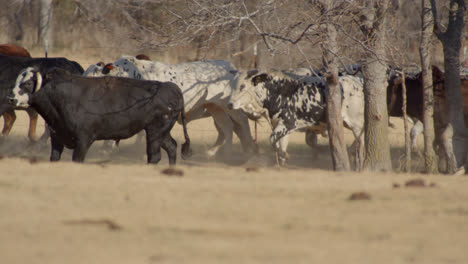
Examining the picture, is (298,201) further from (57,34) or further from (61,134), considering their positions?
(57,34)

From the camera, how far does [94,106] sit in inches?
385

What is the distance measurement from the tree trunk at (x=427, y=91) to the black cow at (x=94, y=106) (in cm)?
419

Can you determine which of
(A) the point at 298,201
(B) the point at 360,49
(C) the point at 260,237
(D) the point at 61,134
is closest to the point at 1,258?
(C) the point at 260,237

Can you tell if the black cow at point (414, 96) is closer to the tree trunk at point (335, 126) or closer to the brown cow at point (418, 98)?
the brown cow at point (418, 98)

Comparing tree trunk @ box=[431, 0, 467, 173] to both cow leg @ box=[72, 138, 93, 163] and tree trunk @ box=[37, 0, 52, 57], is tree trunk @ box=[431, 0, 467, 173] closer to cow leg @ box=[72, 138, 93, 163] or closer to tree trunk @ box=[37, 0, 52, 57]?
cow leg @ box=[72, 138, 93, 163]

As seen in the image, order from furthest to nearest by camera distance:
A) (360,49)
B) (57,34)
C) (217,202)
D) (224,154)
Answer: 1. (57,34)
2. (224,154)
3. (360,49)
4. (217,202)

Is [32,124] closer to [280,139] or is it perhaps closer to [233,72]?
[233,72]

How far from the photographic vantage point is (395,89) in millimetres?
13344

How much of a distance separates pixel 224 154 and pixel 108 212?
9217 millimetres

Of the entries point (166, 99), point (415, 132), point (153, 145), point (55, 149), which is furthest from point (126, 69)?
point (415, 132)

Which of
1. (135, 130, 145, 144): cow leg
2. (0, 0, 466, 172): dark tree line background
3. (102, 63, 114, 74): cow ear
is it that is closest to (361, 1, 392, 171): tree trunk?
(0, 0, 466, 172): dark tree line background

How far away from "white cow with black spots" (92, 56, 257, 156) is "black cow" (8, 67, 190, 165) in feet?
8.94

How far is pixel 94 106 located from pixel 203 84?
4218 mm

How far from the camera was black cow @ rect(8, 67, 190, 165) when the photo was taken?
959 centimetres
